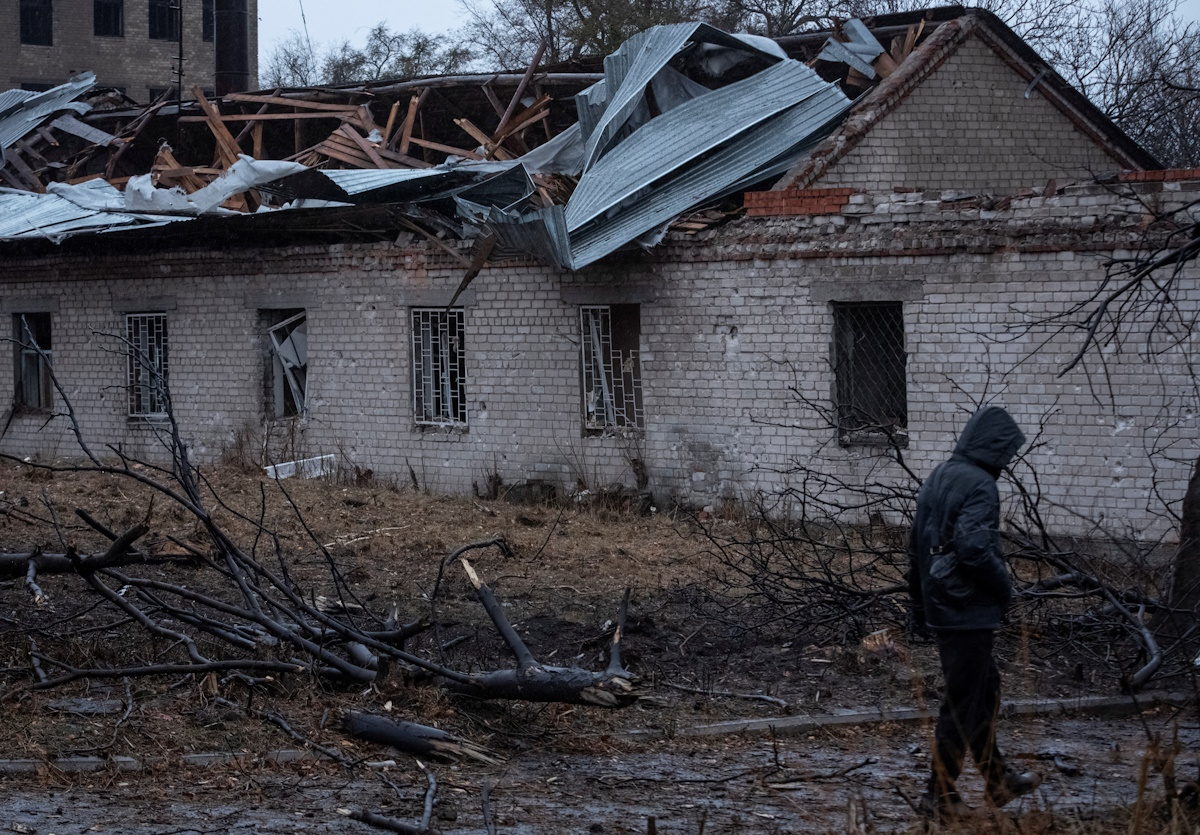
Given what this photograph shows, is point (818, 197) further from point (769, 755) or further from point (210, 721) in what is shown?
point (210, 721)

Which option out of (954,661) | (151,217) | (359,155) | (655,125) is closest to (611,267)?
(655,125)

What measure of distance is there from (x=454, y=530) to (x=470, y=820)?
6.37 metres

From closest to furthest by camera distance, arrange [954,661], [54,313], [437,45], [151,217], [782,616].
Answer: [954,661], [782,616], [151,217], [54,313], [437,45]

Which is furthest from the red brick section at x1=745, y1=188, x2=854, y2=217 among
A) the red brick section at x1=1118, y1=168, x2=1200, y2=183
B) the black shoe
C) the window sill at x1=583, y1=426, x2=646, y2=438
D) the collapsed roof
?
the black shoe

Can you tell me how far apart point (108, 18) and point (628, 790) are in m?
42.7

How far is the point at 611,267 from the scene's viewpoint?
11.5 m

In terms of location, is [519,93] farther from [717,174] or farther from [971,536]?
[971,536]

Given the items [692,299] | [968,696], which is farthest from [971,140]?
[968,696]

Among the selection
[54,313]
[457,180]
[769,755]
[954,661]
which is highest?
[457,180]

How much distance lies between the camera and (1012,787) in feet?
13.5

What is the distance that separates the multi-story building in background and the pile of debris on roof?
27.4m

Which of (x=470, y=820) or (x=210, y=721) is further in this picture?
(x=210, y=721)

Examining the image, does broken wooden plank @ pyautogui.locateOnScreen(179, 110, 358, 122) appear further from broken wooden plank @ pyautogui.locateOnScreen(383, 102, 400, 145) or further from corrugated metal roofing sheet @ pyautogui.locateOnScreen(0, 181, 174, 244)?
corrugated metal roofing sheet @ pyautogui.locateOnScreen(0, 181, 174, 244)

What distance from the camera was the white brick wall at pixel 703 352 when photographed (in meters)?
9.23
